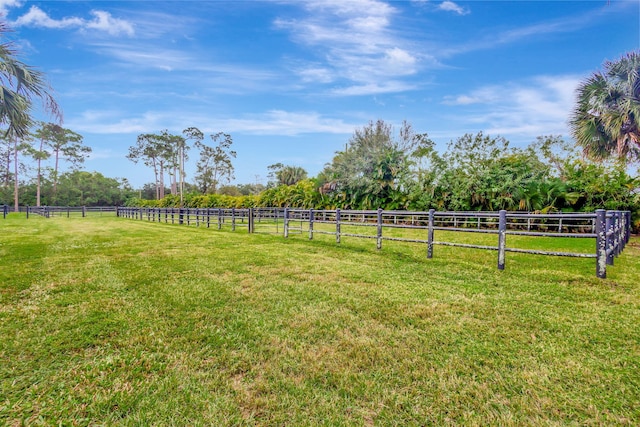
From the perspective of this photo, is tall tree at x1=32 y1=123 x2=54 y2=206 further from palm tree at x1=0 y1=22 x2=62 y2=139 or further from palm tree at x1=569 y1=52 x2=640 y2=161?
palm tree at x1=569 y1=52 x2=640 y2=161

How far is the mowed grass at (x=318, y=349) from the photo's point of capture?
1.70m

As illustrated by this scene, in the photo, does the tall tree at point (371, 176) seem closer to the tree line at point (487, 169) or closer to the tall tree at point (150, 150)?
the tree line at point (487, 169)

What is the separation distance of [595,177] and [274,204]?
52.9 feet

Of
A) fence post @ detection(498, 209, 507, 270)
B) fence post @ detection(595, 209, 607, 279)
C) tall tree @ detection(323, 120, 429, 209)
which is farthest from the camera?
tall tree @ detection(323, 120, 429, 209)

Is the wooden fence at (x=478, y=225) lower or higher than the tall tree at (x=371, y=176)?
lower

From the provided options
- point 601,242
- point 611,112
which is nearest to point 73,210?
point 601,242

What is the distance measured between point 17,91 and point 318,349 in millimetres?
10699

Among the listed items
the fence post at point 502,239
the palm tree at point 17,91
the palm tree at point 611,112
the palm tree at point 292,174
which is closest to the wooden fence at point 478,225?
the fence post at point 502,239

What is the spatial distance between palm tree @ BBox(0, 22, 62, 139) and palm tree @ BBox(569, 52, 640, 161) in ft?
54.8

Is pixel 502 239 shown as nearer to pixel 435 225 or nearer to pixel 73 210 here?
pixel 435 225

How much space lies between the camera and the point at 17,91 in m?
8.16

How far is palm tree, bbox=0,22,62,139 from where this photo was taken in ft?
25.7

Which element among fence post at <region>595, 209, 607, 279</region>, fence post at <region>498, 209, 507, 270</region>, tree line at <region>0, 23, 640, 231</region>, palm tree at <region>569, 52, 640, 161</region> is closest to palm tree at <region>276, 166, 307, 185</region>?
tree line at <region>0, 23, 640, 231</region>

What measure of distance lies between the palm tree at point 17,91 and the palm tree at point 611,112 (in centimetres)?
1671
